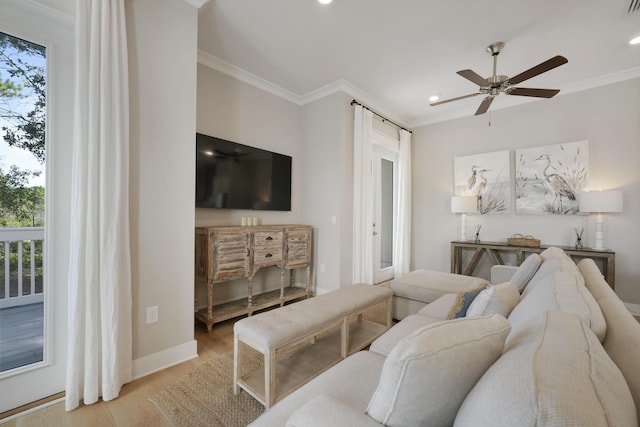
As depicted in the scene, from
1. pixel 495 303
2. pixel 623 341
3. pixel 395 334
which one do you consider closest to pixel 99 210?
pixel 395 334

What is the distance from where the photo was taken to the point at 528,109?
386cm

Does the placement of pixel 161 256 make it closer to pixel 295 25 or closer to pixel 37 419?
pixel 37 419

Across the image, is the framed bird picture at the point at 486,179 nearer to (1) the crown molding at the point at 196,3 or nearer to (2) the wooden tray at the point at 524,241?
(2) the wooden tray at the point at 524,241

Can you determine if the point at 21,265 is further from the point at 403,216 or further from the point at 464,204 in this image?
the point at 464,204

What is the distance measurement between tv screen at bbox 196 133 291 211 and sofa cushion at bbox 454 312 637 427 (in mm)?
2804

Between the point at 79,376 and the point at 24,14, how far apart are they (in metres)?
2.17

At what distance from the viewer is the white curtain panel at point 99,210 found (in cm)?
158

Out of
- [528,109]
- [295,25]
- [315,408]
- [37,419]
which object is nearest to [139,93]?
[295,25]

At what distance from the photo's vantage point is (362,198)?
3799 millimetres

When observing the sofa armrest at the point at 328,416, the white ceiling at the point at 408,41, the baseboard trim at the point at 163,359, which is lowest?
the baseboard trim at the point at 163,359

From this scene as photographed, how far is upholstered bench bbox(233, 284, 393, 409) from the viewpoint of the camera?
5.00ft

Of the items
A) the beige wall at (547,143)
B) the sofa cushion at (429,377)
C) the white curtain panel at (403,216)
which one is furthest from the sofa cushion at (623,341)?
the white curtain panel at (403,216)

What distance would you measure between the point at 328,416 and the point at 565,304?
0.90 metres

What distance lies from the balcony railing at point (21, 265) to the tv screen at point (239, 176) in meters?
1.29
